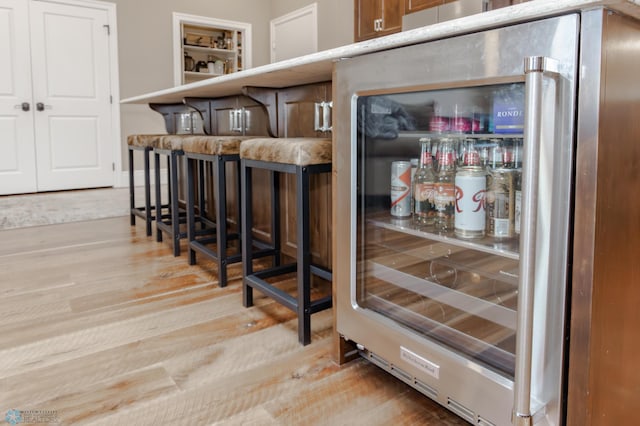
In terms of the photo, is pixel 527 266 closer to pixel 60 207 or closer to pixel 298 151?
pixel 298 151

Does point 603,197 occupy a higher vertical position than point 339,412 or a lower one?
higher

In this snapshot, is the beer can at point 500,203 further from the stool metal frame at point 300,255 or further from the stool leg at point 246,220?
the stool leg at point 246,220

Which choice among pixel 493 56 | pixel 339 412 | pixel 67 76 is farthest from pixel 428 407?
pixel 67 76

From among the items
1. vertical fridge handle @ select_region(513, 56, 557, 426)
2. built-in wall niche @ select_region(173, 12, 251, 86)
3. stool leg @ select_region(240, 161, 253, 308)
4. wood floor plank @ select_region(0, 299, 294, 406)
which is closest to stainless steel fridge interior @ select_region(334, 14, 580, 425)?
vertical fridge handle @ select_region(513, 56, 557, 426)

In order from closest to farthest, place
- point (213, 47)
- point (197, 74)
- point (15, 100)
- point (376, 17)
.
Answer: point (376, 17) < point (15, 100) < point (197, 74) < point (213, 47)

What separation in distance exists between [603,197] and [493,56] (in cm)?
35

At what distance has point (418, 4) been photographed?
405 cm

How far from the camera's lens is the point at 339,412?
1.30 m

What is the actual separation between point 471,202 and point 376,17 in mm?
3696

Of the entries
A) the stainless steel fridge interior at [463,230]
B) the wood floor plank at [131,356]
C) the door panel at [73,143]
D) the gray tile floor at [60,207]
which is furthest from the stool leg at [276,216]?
the door panel at [73,143]

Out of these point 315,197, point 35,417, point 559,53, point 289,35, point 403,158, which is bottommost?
point 35,417

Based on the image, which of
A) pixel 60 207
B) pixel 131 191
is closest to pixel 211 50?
pixel 60 207

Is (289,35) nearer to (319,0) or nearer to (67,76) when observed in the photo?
(319,0)

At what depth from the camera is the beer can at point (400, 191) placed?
1430 mm
